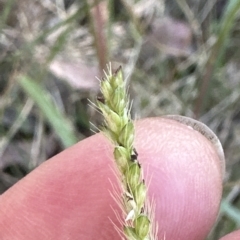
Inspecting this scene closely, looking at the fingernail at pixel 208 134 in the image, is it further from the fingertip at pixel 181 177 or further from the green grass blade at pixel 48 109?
the green grass blade at pixel 48 109

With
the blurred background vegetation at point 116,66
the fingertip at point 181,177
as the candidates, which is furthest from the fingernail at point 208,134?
the blurred background vegetation at point 116,66

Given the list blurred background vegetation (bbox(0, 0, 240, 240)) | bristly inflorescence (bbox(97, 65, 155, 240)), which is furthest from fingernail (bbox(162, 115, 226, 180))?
bristly inflorescence (bbox(97, 65, 155, 240))

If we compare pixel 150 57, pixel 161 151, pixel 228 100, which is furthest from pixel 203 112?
pixel 161 151

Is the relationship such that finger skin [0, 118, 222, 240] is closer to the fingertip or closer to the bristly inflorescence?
the fingertip

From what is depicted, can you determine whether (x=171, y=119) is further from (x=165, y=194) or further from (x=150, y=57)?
(x=150, y=57)

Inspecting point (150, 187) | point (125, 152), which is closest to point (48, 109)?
point (150, 187)

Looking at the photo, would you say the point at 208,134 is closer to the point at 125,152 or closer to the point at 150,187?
the point at 150,187
